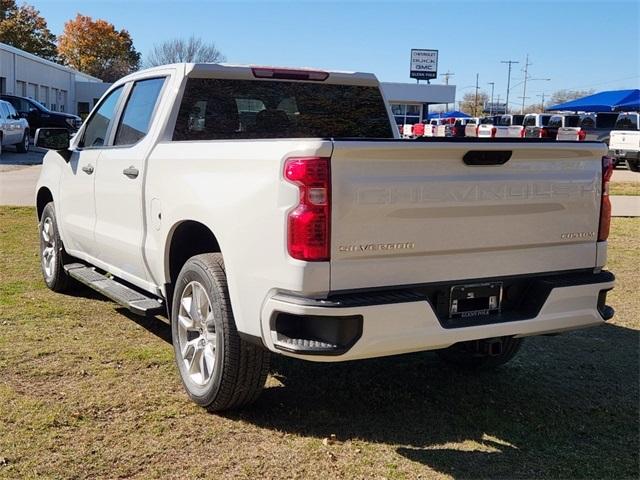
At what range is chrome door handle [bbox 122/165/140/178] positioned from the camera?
4.83 metres

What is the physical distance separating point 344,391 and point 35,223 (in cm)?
802

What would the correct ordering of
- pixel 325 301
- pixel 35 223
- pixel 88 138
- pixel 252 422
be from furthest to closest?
pixel 35 223 < pixel 88 138 < pixel 252 422 < pixel 325 301

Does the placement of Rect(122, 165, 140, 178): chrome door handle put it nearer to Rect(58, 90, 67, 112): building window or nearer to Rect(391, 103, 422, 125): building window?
Rect(58, 90, 67, 112): building window

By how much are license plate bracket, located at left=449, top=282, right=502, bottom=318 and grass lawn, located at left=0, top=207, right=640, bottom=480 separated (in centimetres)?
70

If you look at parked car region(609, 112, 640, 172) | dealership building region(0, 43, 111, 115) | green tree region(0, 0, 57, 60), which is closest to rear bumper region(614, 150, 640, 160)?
parked car region(609, 112, 640, 172)

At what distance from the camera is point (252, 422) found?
13.3ft

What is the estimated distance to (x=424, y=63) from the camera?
72.1 metres

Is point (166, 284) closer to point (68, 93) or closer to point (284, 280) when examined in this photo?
point (284, 280)

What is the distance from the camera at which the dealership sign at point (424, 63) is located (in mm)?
72000

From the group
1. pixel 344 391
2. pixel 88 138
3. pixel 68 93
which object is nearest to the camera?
pixel 344 391

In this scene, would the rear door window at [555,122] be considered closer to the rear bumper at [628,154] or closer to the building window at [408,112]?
the rear bumper at [628,154]

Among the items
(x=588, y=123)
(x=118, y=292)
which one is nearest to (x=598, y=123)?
(x=588, y=123)

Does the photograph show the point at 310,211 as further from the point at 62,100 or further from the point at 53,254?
the point at 62,100

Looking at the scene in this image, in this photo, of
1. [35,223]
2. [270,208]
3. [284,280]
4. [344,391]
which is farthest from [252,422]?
[35,223]
